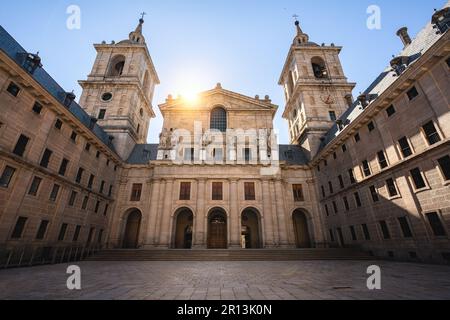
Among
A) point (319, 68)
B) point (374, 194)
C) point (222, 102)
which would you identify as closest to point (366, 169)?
point (374, 194)

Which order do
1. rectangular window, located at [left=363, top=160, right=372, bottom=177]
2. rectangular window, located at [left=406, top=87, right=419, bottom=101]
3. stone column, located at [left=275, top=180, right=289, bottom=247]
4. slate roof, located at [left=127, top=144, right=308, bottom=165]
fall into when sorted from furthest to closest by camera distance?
slate roof, located at [left=127, top=144, right=308, bottom=165]
stone column, located at [left=275, top=180, right=289, bottom=247]
rectangular window, located at [left=363, top=160, right=372, bottom=177]
rectangular window, located at [left=406, top=87, right=419, bottom=101]

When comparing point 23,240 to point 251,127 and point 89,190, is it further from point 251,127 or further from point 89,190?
point 251,127

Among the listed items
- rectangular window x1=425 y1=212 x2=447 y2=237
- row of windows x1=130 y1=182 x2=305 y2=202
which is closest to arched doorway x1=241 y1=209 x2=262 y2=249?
row of windows x1=130 y1=182 x2=305 y2=202

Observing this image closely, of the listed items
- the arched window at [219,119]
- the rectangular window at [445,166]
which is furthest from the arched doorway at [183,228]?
the rectangular window at [445,166]

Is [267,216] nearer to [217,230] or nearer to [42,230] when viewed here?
[217,230]

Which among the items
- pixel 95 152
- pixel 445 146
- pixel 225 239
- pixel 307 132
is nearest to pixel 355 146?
pixel 445 146

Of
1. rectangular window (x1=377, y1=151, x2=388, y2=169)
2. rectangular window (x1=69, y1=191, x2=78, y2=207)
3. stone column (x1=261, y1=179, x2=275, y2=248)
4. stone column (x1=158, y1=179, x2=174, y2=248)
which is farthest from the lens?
stone column (x1=261, y1=179, x2=275, y2=248)

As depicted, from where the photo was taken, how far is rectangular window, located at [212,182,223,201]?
2650 cm

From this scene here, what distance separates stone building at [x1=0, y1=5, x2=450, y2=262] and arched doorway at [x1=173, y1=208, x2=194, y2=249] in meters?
0.14

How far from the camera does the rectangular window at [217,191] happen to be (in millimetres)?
26500

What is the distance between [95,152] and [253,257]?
21198mm

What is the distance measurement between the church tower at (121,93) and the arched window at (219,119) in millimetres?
13238

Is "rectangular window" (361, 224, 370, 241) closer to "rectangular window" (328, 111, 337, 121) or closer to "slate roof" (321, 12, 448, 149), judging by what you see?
"slate roof" (321, 12, 448, 149)
